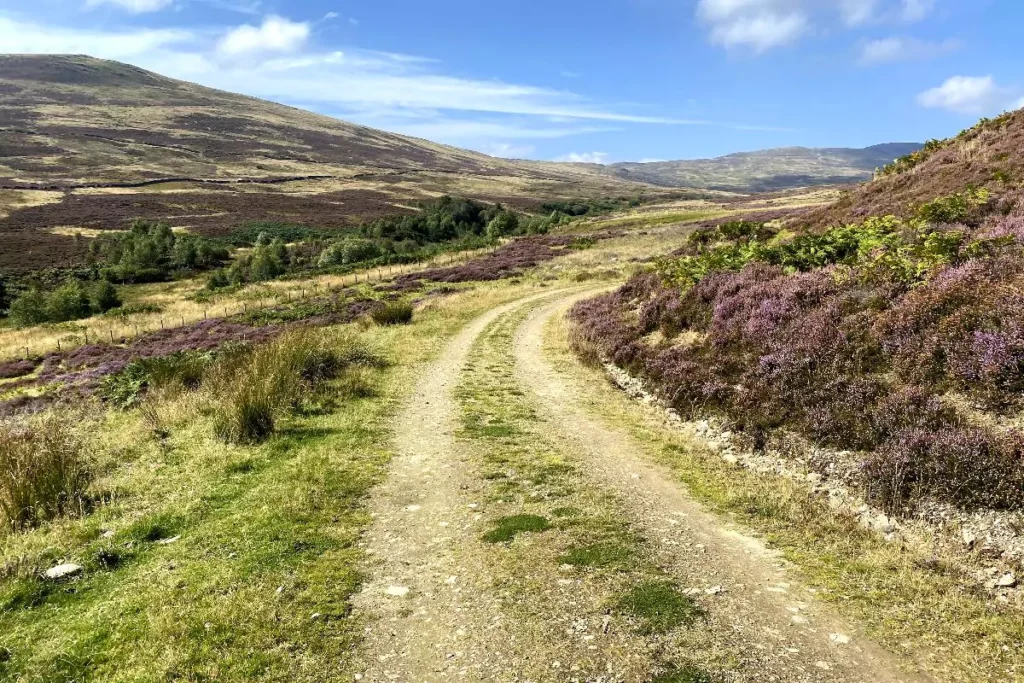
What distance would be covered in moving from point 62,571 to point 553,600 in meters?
6.12

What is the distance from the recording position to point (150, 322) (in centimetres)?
4772

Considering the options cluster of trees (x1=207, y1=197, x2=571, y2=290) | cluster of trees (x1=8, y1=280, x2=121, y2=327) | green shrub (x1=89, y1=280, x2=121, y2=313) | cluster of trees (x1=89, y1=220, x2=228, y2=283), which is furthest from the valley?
cluster of trees (x1=89, y1=220, x2=228, y2=283)

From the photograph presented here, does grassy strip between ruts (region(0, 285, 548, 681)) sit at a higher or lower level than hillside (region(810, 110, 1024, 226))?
lower

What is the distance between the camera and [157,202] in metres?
141

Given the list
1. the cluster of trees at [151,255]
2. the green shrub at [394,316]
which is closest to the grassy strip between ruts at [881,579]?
the green shrub at [394,316]

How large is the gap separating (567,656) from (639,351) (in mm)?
13685

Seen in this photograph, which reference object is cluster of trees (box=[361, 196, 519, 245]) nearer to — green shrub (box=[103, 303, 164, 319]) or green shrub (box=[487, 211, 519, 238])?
green shrub (box=[487, 211, 519, 238])

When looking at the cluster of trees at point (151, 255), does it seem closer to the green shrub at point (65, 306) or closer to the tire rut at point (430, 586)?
the green shrub at point (65, 306)

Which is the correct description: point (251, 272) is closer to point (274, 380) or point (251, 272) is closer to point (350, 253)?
point (350, 253)

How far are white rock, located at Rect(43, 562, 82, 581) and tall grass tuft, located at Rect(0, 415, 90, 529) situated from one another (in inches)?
83.5

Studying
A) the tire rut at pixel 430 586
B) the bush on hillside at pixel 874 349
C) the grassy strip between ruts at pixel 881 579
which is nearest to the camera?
the grassy strip between ruts at pixel 881 579

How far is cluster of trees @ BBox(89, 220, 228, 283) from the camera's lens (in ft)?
263

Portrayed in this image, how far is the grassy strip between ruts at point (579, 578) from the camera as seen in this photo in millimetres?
5363

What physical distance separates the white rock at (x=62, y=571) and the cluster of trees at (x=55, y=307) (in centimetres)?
6090
